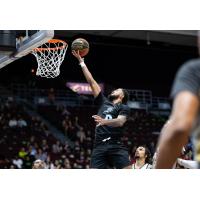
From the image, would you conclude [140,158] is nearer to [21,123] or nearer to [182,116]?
[182,116]

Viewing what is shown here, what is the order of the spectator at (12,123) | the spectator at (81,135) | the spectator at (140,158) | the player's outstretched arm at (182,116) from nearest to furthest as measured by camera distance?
the player's outstretched arm at (182,116), the spectator at (140,158), the spectator at (12,123), the spectator at (81,135)

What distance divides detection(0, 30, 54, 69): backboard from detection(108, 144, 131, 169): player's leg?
172 cm

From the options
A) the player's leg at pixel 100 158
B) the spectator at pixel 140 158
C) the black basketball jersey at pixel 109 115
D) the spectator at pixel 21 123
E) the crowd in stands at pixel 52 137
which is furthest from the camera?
the spectator at pixel 21 123

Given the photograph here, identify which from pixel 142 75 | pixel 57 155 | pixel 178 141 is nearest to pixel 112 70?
pixel 142 75

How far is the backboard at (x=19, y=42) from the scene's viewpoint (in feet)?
23.0

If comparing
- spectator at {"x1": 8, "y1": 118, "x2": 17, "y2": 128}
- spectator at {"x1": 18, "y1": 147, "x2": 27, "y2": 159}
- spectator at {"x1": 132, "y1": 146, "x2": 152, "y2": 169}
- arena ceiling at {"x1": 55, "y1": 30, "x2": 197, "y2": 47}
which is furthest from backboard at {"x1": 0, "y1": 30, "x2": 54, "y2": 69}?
arena ceiling at {"x1": 55, "y1": 30, "x2": 197, "y2": 47}

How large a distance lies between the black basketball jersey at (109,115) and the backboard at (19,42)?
3.83 feet

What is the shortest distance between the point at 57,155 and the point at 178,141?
16.1 m

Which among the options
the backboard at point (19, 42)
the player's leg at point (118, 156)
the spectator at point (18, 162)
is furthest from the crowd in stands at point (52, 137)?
the player's leg at point (118, 156)

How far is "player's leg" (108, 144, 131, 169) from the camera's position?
6.45m

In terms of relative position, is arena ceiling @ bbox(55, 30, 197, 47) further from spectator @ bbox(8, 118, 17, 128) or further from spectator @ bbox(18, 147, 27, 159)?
spectator @ bbox(18, 147, 27, 159)

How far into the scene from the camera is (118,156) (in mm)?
6465

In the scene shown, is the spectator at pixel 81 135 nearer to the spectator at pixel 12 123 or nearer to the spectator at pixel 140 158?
the spectator at pixel 12 123
